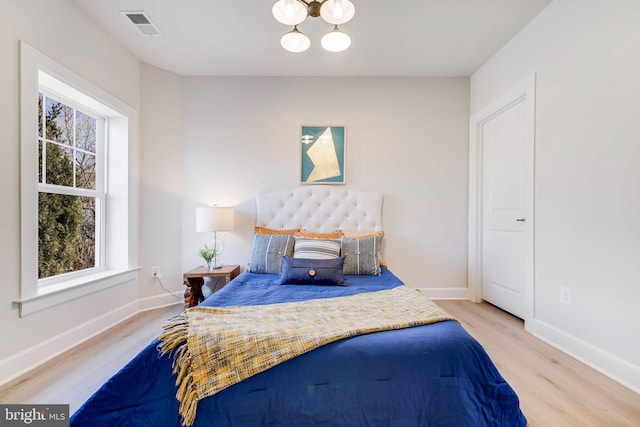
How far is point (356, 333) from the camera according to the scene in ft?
3.99

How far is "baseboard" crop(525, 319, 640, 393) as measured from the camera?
1640mm

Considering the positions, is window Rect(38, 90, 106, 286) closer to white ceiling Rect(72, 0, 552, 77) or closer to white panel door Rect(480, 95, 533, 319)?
white ceiling Rect(72, 0, 552, 77)

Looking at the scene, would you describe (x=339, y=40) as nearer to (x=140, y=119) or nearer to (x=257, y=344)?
(x=257, y=344)

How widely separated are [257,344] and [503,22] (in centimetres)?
A: 308

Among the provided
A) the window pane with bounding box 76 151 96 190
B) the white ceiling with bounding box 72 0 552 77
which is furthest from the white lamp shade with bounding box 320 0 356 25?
the window pane with bounding box 76 151 96 190

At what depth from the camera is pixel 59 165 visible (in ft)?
7.60

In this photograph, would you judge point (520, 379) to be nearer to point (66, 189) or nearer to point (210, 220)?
point (210, 220)

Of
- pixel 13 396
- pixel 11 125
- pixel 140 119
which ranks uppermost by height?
pixel 140 119

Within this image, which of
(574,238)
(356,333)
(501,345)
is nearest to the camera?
(356,333)

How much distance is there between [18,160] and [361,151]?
288 cm

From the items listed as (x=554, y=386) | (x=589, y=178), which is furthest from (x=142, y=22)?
(x=554, y=386)

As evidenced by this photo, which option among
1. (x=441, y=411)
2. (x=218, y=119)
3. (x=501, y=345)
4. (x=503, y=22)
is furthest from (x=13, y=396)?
(x=503, y=22)

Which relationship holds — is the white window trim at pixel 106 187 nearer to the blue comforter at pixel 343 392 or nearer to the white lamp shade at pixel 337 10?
the blue comforter at pixel 343 392

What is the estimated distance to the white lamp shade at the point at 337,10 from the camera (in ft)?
5.17
